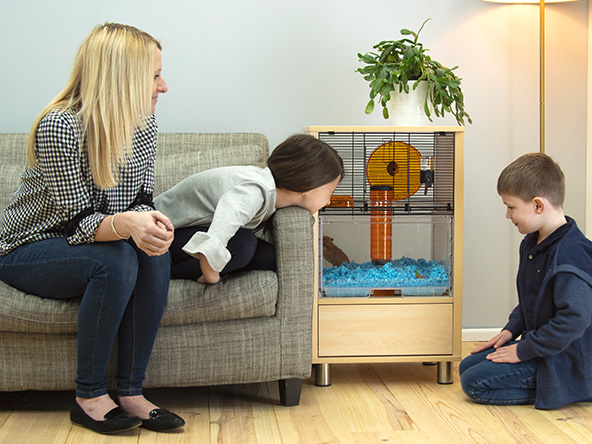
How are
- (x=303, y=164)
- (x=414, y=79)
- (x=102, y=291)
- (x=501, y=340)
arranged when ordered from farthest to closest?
(x=414, y=79), (x=501, y=340), (x=303, y=164), (x=102, y=291)

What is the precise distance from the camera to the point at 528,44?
2.64 m

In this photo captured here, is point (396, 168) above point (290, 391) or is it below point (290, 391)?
above

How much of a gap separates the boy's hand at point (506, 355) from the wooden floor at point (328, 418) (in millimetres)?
134

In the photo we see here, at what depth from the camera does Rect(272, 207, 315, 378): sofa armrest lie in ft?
5.79

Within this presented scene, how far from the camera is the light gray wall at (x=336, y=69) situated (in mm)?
2469

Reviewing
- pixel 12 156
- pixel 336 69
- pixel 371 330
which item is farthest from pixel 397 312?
pixel 12 156

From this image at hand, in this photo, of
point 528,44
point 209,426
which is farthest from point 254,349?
point 528,44

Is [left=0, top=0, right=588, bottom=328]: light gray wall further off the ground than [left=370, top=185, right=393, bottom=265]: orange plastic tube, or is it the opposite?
[left=0, top=0, right=588, bottom=328]: light gray wall

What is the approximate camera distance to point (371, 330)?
2057 mm

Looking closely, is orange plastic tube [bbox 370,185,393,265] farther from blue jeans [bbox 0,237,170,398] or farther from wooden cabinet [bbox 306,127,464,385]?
blue jeans [bbox 0,237,170,398]

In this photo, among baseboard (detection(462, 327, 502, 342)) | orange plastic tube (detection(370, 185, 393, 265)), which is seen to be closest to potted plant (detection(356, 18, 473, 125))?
orange plastic tube (detection(370, 185, 393, 265))

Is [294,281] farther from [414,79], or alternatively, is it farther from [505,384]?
[414,79]

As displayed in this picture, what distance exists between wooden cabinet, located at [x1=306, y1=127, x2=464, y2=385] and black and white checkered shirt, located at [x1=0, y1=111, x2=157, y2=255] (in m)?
0.59

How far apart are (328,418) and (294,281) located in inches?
14.9
